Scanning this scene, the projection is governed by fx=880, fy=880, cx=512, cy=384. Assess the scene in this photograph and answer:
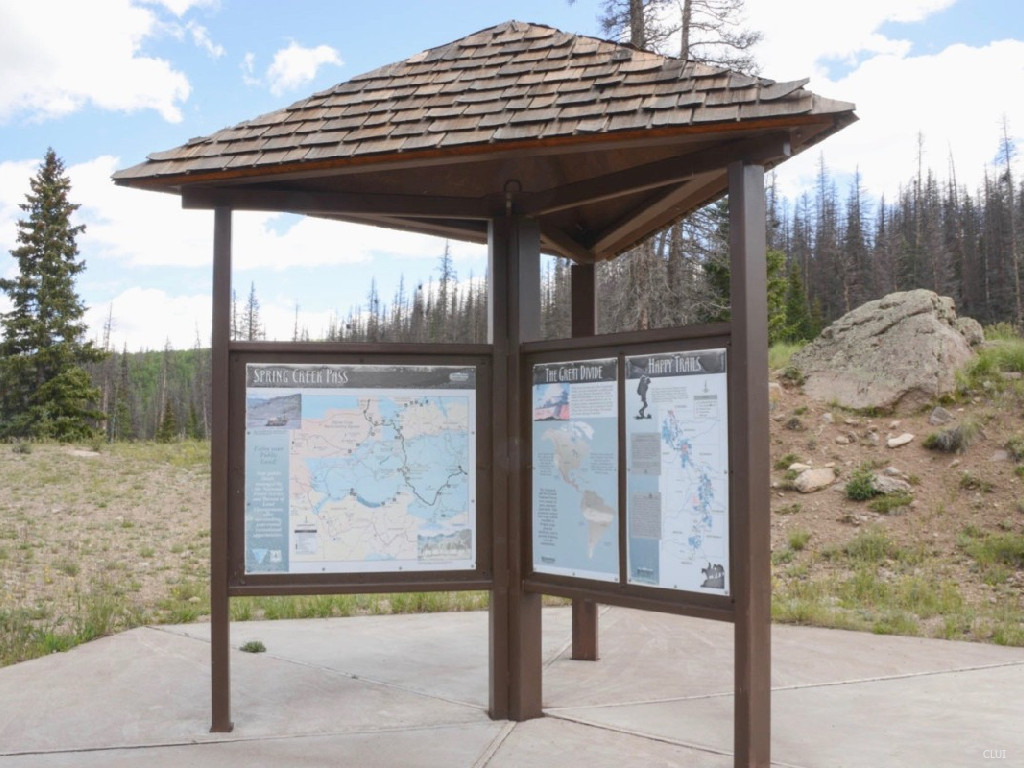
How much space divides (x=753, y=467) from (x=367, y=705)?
3.01 meters

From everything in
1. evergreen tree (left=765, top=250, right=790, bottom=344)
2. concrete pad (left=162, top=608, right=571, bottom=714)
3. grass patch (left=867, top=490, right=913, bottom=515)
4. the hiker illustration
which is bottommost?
concrete pad (left=162, top=608, right=571, bottom=714)

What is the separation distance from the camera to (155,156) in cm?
536

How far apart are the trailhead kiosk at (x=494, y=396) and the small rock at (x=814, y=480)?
9.00m

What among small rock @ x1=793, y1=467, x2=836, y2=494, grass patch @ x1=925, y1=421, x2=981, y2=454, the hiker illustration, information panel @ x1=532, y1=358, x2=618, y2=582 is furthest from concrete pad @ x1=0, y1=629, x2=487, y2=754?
grass patch @ x1=925, y1=421, x2=981, y2=454

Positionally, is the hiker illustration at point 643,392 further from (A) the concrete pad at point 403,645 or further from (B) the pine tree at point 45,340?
(B) the pine tree at point 45,340

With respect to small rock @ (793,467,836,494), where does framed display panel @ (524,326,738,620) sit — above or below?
above

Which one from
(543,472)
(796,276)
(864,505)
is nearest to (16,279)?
(864,505)

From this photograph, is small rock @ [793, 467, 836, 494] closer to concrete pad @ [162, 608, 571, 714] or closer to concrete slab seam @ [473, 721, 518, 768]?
concrete pad @ [162, 608, 571, 714]

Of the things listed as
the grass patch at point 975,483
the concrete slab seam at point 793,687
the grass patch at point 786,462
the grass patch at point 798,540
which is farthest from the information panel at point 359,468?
the grass patch at point 786,462

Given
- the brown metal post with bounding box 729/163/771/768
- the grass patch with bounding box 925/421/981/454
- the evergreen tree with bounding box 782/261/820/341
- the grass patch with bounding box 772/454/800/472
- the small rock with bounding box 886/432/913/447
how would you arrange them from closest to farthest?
the brown metal post with bounding box 729/163/771/768 → the grass patch with bounding box 925/421/981/454 → the small rock with bounding box 886/432/913/447 → the grass patch with bounding box 772/454/800/472 → the evergreen tree with bounding box 782/261/820/341

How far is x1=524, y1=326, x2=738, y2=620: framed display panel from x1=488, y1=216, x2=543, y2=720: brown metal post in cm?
9

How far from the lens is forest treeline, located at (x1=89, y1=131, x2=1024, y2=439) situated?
64.4 feet

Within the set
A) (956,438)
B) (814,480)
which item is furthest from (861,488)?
(956,438)

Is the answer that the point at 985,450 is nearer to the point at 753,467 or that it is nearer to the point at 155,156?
the point at 753,467
